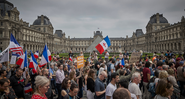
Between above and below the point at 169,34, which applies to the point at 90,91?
below

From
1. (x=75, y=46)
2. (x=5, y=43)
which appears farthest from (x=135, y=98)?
(x=75, y=46)

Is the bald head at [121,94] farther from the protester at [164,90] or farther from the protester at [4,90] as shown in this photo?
the protester at [4,90]

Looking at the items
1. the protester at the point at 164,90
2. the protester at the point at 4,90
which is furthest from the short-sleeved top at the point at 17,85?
the protester at the point at 164,90

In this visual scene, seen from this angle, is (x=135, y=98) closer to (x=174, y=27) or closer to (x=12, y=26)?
(x=12, y=26)

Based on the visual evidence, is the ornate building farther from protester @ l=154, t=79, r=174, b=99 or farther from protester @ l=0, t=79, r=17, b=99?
protester @ l=154, t=79, r=174, b=99

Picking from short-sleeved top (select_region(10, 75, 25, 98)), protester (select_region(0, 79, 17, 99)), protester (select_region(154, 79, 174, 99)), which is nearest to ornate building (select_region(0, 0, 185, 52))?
short-sleeved top (select_region(10, 75, 25, 98))

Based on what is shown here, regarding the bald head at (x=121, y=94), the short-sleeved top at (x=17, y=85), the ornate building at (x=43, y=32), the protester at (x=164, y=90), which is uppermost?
the ornate building at (x=43, y=32)

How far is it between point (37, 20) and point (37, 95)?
2652 inches

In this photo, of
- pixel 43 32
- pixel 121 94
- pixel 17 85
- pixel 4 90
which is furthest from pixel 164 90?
pixel 43 32

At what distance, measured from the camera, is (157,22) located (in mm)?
60719

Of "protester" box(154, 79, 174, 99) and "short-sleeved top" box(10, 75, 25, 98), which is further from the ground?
"protester" box(154, 79, 174, 99)

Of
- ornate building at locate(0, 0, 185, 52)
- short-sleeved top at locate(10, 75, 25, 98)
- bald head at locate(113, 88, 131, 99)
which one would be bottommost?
short-sleeved top at locate(10, 75, 25, 98)

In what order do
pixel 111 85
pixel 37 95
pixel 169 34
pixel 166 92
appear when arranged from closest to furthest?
pixel 37 95, pixel 166 92, pixel 111 85, pixel 169 34

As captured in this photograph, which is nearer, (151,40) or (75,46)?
(151,40)
